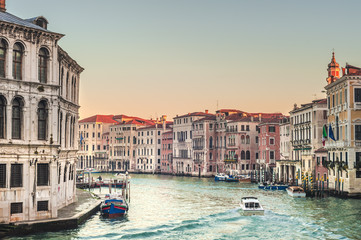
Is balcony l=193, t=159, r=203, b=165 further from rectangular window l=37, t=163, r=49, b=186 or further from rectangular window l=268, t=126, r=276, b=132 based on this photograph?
rectangular window l=37, t=163, r=49, b=186

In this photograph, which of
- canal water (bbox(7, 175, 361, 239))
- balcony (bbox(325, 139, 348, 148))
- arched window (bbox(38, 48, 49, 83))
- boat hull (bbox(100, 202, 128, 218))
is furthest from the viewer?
balcony (bbox(325, 139, 348, 148))

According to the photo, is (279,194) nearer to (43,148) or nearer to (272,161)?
(272,161)

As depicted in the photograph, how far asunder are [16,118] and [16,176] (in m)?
2.38

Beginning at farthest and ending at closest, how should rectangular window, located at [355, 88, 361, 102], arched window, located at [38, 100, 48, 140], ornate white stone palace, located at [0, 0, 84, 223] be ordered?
rectangular window, located at [355, 88, 361, 102] → arched window, located at [38, 100, 48, 140] → ornate white stone palace, located at [0, 0, 84, 223]

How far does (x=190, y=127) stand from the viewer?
83.7m

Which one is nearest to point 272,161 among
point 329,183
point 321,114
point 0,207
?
point 321,114

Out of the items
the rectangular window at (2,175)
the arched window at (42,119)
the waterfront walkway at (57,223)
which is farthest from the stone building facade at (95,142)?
the rectangular window at (2,175)

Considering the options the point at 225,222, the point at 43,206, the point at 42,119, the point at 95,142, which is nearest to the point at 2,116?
the point at 42,119

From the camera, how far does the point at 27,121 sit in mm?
21328

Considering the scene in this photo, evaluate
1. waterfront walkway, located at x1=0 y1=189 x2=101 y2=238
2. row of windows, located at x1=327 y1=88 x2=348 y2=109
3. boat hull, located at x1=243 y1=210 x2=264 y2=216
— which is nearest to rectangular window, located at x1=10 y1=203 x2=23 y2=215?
waterfront walkway, located at x1=0 y1=189 x2=101 y2=238

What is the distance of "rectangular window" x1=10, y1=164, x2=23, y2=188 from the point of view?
20891mm

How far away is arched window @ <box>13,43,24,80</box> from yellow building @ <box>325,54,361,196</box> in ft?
78.3

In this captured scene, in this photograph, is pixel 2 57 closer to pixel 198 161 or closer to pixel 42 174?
pixel 42 174

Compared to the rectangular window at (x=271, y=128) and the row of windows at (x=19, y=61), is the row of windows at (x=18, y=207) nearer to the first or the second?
the row of windows at (x=19, y=61)
